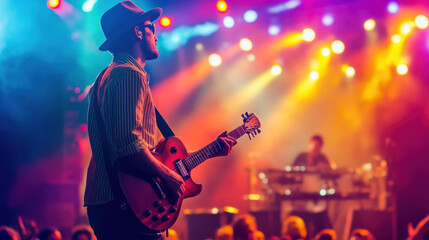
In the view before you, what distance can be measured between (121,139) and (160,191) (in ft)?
1.34

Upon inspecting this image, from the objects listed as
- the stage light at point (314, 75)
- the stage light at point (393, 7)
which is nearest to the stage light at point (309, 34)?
the stage light at point (393, 7)

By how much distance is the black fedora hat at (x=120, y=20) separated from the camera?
140 inches

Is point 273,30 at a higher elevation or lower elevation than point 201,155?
higher

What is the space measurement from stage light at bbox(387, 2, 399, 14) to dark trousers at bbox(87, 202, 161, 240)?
32.9 ft

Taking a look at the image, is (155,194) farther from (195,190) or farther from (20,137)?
(20,137)

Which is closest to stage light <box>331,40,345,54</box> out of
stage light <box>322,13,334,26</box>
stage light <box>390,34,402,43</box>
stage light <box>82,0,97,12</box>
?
stage light <box>322,13,334,26</box>

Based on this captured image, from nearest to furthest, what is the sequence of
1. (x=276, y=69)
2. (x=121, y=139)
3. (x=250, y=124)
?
(x=121, y=139) < (x=250, y=124) < (x=276, y=69)

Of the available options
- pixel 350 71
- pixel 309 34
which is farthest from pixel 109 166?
pixel 350 71

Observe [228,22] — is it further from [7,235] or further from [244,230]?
[7,235]

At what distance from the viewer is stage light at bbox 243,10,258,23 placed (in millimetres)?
11830

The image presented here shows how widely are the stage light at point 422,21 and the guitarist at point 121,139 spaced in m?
9.83

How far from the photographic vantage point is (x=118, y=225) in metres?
3.16

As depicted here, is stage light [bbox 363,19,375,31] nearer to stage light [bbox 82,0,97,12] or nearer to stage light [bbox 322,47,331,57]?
stage light [bbox 322,47,331,57]

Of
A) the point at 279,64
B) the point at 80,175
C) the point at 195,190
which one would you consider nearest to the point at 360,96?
the point at 279,64
